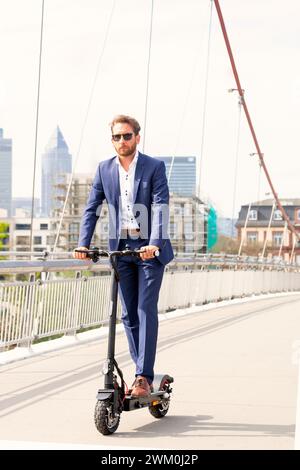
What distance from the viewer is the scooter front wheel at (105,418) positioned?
5324mm

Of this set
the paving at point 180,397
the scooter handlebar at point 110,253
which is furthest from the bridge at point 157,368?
the scooter handlebar at point 110,253

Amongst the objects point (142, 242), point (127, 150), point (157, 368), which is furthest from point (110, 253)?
point (157, 368)

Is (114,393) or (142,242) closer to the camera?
(114,393)

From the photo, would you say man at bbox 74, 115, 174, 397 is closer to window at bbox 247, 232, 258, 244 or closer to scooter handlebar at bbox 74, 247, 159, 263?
scooter handlebar at bbox 74, 247, 159, 263

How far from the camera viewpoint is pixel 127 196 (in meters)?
5.94

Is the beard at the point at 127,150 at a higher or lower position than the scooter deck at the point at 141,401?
higher

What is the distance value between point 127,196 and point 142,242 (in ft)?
0.84

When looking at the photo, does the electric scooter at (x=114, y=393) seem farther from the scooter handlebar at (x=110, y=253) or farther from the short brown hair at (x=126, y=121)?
the short brown hair at (x=126, y=121)

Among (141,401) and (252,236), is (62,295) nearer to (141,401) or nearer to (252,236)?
(141,401)

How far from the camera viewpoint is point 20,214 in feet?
650

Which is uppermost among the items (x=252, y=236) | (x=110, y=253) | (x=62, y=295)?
(x=252, y=236)

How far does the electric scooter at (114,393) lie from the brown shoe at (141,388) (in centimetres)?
2
